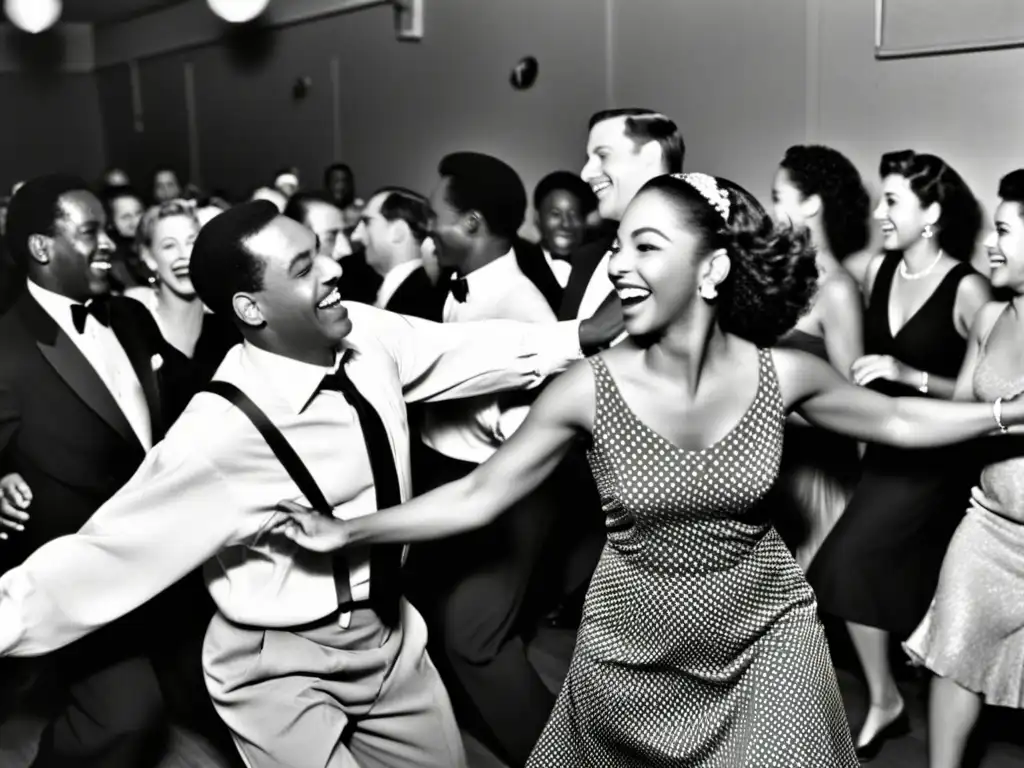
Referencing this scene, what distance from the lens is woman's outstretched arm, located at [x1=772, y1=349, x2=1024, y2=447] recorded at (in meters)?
2.14

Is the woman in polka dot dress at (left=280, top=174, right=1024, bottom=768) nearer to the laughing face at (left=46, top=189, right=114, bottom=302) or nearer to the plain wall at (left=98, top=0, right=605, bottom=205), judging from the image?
the laughing face at (left=46, top=189, right=114, bottom=302)

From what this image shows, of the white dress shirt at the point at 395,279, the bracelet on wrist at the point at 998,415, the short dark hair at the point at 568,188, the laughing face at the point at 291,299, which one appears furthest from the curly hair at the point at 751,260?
the short dark hair at the point at 568,188

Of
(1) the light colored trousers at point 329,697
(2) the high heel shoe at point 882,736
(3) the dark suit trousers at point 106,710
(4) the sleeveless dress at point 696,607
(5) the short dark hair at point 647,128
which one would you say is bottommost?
(2) the high heel shoe at point 882,736

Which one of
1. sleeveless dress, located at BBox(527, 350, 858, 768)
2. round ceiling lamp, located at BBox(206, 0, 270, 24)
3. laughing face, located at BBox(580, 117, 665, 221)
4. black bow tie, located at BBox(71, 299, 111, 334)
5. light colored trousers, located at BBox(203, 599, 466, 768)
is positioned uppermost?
round ceiling lamp, located at BBox(206, 0, 270, 24)

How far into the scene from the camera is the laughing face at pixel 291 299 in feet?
7.85

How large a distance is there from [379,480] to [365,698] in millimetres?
436

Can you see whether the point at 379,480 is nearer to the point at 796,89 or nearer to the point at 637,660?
the point at 637,660

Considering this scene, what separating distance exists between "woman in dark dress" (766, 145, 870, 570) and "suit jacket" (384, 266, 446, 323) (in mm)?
1155

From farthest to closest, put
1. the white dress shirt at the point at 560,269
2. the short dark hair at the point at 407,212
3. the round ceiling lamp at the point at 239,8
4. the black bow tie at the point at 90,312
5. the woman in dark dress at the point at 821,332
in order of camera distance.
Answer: the round ceiling lamp at the point at 239,8, the white dress shirt at the point at 560,269, the short dark hair at the point at 407,212, the woman in dark dress at the point at 821,332, the black bow tie at the point at 90,312

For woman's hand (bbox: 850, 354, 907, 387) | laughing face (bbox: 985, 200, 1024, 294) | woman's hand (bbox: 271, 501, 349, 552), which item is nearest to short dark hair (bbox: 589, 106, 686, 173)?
woman's hand (bbox: 850, 354, 907, 387)

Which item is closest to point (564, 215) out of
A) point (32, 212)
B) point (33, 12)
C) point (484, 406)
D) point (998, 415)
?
point (484, 406)

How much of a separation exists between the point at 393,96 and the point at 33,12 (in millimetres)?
3330

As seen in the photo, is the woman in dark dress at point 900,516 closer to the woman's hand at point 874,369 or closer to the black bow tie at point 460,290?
the woman's hand at point 874,369

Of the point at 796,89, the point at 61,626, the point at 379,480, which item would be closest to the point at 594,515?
the point at 379,480
